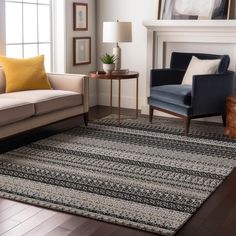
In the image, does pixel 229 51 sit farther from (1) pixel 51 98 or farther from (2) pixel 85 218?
(2) pixel 85 218

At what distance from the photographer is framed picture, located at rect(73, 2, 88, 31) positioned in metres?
5.86

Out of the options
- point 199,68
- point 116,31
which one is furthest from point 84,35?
point 199,68

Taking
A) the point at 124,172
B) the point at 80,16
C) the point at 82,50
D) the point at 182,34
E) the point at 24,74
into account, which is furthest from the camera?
the point at 82,50

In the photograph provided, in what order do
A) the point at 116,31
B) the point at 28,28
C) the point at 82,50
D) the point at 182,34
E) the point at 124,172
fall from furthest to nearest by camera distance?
the point at 82,50, the point at 182,34, the point at 28,28, the point at 116,31, the point at 124,172

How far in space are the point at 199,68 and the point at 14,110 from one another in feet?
7.12

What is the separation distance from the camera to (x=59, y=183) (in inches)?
132

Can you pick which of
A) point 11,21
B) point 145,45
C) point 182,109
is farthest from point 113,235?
point 145,45

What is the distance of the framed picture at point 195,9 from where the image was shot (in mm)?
5348

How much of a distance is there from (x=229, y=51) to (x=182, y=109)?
3.61 feet

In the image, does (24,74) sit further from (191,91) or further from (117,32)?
(191,91)

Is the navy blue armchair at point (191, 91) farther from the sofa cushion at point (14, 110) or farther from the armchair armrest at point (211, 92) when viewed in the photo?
the sofa cushion at point (14, 110)

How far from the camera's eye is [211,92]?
4.87m

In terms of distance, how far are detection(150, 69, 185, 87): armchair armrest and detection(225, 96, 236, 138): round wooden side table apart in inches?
33.4

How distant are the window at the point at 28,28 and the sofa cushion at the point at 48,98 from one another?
2.81 feet
